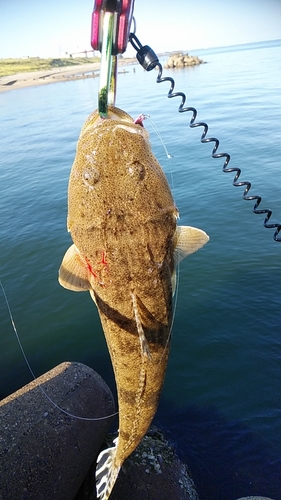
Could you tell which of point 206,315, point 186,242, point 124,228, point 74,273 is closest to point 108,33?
point 124,228

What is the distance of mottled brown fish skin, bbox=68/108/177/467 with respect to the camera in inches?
102

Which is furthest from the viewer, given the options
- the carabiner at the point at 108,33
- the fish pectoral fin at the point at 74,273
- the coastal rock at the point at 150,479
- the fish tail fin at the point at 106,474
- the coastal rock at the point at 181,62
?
the coastal rock at the point at 181,62

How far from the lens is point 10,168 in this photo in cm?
2103

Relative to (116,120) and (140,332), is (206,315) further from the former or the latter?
(116,120)

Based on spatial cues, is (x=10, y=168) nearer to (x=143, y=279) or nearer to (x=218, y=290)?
(x=218, y=290)

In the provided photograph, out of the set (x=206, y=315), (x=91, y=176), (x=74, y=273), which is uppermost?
(x=91, y=176)

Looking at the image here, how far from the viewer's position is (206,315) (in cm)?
877

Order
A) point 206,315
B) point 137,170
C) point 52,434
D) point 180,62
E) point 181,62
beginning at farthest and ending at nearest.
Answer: point 181,62 → point 180,62 → point 206,315 → point 52,434 → point 137,170

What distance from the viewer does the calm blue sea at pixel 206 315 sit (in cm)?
618

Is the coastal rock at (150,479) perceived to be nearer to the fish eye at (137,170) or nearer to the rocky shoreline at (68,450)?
the rocky shoreline at (68,450)

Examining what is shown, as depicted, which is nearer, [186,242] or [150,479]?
[186,242]

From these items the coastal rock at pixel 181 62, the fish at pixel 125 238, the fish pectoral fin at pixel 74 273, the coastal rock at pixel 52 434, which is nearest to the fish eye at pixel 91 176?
the fish at pixel 125 238

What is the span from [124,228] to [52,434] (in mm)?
3415

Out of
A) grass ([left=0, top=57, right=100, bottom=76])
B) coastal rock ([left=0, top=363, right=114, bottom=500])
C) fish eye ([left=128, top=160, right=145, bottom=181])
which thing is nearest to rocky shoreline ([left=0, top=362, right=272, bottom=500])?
coastal rock ([left=0, top=363, right=114, bottom=500])
